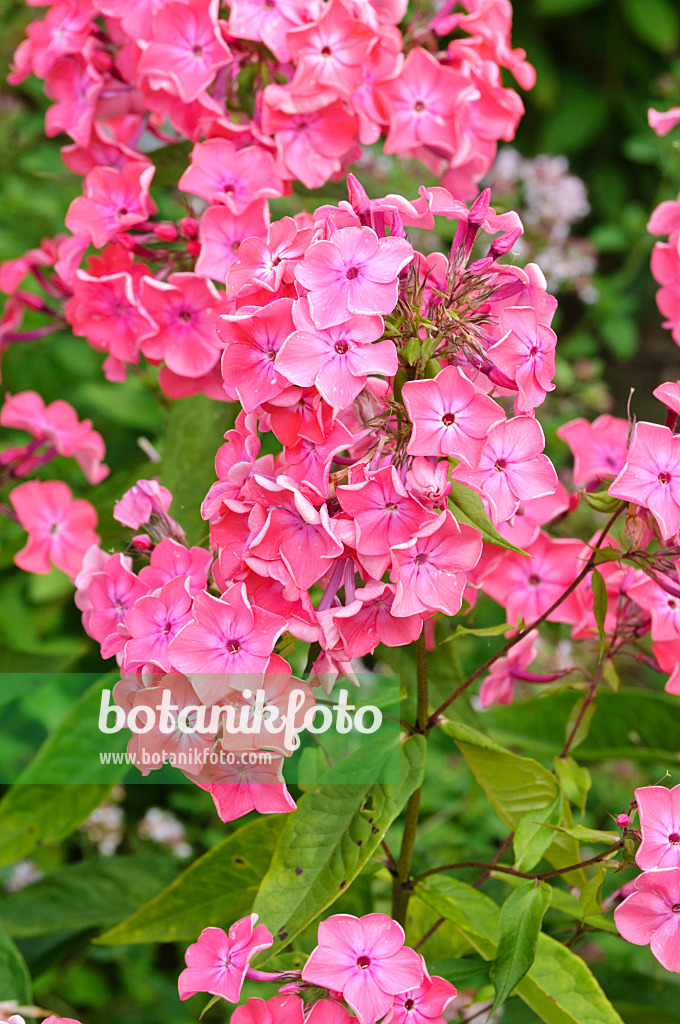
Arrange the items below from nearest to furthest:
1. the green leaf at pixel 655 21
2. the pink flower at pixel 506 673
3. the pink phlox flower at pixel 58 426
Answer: the pink flower at pixel 506 673, the pink phlox flower at pixel 58 426, the green leaf at pixel 655 21

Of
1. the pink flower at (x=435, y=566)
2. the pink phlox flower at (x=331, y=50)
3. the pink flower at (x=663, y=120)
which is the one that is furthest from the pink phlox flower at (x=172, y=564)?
the pink flower at (x=663, y=120)

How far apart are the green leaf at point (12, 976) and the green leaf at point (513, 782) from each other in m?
0.36

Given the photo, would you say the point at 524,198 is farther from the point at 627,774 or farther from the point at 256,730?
the point at 256,730

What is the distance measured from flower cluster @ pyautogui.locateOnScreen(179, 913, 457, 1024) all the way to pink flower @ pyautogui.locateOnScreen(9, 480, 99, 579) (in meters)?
0.40

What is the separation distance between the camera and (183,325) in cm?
72

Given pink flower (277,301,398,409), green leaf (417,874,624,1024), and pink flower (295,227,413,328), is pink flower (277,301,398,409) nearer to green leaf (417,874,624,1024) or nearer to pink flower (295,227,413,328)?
pink flower (295,227,413,328)

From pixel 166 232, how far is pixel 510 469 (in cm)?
35

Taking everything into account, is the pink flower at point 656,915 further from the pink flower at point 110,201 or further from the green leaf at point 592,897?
the pink flower at point 110,201

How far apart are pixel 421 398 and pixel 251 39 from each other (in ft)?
1.22

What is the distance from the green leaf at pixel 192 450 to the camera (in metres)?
0.72

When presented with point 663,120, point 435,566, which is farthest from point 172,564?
point 663,120

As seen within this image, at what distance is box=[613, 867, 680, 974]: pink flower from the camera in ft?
1.62

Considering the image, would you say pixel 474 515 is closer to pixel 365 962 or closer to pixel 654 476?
pixel 654 476

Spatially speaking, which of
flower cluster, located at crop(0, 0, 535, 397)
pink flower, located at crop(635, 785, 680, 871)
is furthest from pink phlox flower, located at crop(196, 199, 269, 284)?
pink flower, located at crop(635, 785, 680, 871)
